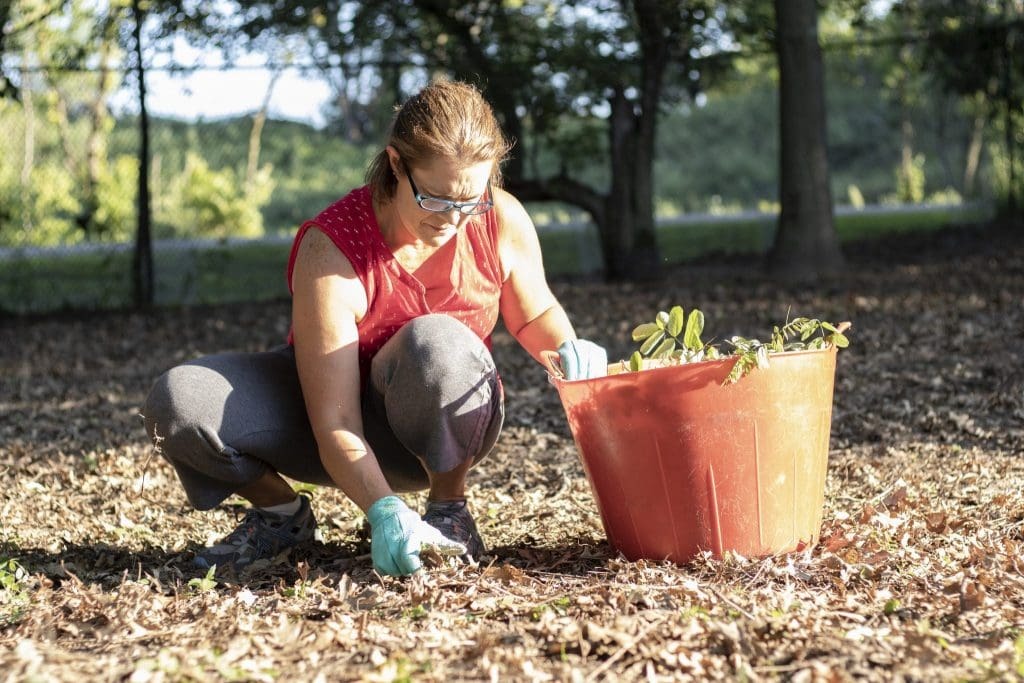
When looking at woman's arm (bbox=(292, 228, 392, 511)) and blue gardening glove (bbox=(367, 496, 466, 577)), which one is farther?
woman's arm (bbox=(292, 228, 392, 511))

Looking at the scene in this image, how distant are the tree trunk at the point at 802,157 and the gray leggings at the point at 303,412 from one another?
5588mm

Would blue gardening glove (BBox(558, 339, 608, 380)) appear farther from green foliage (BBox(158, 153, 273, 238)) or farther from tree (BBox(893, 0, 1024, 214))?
green foliage (BBox(158, 153, 273, 238))

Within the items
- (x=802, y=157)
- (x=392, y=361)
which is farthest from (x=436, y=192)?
(x=802, y=157)

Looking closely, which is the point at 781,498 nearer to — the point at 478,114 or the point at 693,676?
the point at 693,676

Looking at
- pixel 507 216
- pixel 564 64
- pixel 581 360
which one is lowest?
pixel 581 360

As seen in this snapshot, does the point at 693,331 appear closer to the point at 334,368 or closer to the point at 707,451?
the point at 707,451

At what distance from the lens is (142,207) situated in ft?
26.0

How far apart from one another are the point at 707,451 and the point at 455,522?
64 centimetres

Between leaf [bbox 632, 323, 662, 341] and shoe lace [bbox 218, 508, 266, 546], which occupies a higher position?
leaf [bbox 632, 323, 662, 341]

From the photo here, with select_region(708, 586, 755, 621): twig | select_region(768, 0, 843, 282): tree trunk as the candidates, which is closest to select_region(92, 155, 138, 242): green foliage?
select_region(768, 0, 843, 282): tree trunk

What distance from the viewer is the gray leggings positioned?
2498 mm

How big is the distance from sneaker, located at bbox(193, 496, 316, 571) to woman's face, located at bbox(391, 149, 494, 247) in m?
0.78

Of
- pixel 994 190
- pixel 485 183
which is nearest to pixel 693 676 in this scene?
pixel 485 183

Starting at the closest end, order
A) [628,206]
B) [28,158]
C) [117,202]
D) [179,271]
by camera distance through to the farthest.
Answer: [628,206] < [179,271] < [117,202] < [28,158]
